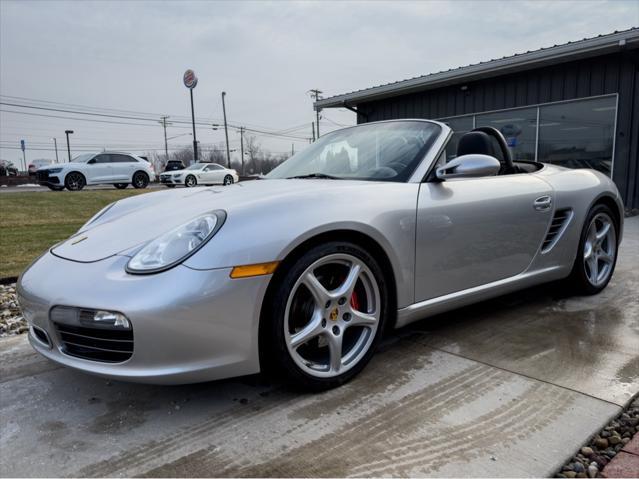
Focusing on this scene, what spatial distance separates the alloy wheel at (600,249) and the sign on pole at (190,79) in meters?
30.1

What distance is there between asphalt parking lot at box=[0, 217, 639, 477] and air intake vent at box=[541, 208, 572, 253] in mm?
605

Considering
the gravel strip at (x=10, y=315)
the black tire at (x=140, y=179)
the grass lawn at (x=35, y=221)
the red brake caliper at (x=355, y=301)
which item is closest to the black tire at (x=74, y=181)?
the black tire at (x=140, y=179)

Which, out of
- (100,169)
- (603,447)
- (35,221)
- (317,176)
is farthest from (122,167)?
(603,447)

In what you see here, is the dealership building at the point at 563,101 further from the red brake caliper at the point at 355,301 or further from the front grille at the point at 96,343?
the front grille at the point at 96,343

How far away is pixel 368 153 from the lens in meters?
2.80

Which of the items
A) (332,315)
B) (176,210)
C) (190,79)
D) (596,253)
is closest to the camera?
(332,315)

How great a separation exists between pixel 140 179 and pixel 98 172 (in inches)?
66.3

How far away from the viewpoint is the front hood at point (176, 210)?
2.02 meters

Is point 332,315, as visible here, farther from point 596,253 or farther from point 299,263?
point 596,253

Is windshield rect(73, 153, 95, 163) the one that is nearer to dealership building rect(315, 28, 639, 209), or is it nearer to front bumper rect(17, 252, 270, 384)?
dealership building rect(315, 28, 639, 209)

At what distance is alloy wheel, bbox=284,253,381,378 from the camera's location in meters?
2.03

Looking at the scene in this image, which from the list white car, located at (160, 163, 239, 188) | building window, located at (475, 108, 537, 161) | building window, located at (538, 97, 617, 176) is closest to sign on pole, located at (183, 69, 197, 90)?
white car, located at (160, 163, 239, 188)

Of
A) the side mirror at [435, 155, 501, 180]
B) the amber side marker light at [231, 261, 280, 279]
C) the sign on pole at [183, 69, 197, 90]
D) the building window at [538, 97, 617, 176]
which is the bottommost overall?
the amber side marker light at [231, 261, 280, 279]

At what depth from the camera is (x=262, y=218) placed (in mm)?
1948
